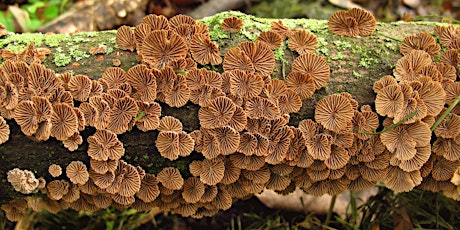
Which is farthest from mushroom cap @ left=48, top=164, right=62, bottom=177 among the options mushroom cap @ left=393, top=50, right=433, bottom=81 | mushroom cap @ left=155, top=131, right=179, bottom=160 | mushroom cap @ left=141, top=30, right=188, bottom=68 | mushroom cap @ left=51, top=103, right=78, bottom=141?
mushroom cap @ left=393, top=50, right=433, bottom=81

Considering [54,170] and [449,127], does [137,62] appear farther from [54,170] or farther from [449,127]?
[449,127]

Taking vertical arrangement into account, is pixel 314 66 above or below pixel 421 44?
below

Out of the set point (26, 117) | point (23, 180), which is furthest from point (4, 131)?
point (23, 180)

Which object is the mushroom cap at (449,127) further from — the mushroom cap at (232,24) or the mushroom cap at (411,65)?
the mushroom cap at (232,24)

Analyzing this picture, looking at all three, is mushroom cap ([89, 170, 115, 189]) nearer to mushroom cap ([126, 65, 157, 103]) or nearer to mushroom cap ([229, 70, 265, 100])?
mushroom cap ([126, 65, 157, 103])

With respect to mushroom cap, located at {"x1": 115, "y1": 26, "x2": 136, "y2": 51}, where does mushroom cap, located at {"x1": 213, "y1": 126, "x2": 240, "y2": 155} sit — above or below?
below

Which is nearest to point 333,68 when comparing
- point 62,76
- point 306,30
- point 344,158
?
point 306,30
